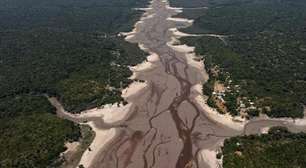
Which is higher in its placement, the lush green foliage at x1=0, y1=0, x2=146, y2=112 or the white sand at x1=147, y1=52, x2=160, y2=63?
the lush green foliage at x1=0, y1=0, x2=146, y2=112

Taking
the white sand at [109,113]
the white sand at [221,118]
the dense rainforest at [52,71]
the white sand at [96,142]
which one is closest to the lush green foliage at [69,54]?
the dense rainforest at [52,71]

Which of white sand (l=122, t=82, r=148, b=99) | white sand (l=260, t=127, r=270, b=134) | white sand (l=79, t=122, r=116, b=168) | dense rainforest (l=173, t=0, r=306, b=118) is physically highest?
dense rainforest (l=173, t=0, r=306, b=118)

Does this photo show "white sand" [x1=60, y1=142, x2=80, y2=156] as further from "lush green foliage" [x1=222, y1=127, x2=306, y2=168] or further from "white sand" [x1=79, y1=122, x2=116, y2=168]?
"lush green foliage" [x1=222, y1=127, x2=306, y2=168]

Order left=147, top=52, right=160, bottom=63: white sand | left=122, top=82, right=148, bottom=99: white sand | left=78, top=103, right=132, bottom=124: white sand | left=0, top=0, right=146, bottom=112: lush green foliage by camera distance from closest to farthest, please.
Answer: left=78, top=103, right=132, bottom=124: white sand → left=122, top=82, right=148, bottom=99: white sand → left=0, top=0, right=146, bottom=112: lush green foliage → left=147, top=52, right=160, bottom=63: white sand

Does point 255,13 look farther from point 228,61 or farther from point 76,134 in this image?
point 76,134

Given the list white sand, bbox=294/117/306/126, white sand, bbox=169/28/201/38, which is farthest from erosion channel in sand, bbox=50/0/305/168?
white sand, bbox=169/28/201/38

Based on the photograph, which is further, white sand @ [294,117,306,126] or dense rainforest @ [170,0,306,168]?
white sand @ [294,117,306,126]

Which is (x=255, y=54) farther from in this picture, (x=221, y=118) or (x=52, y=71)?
(x=52, y=71)

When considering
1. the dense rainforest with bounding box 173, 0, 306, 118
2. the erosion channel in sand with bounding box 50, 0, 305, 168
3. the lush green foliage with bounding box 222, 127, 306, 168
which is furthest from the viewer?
the dense rainforest with bounding box 173, 0, 306, 118

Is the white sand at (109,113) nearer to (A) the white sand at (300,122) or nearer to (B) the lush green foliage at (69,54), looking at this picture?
→ (B) the lush green foliage at (69,54)
